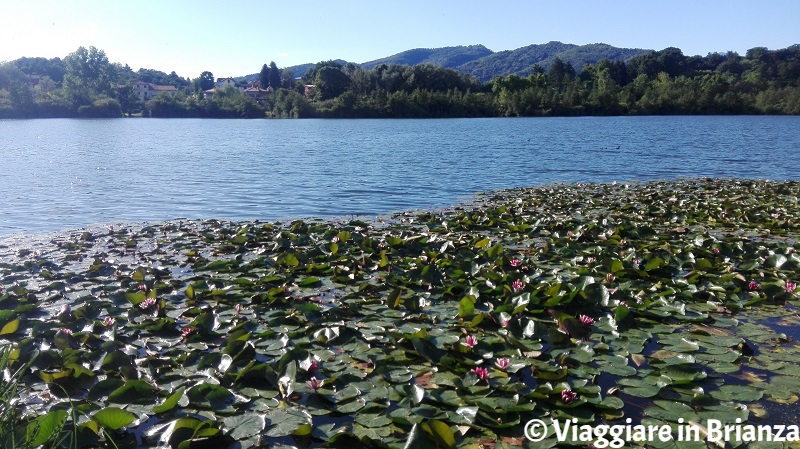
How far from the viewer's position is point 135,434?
3.98 m

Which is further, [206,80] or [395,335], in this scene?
[206,80]

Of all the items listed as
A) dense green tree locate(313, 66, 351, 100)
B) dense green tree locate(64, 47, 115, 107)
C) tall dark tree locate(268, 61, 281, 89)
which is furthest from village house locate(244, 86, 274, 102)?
dense green tree locate(64, 47, 115, 107)

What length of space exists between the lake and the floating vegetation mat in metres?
5.40

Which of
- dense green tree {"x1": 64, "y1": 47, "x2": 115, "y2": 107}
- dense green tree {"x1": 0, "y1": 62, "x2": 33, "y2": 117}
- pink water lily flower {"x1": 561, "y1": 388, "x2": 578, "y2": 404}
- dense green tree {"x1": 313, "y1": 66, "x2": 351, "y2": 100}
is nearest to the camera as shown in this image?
pink water lily flower {"x1": 561, "y1": 388, "x2": 578, "y2": 404}

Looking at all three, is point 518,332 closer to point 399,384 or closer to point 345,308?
point 399,384

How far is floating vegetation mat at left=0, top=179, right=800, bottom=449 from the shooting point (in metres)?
4.07

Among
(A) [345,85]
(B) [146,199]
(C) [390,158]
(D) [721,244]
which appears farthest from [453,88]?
(D) [721,244]

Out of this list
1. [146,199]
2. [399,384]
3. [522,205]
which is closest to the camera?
[399,384]

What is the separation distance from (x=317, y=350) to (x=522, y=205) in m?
9.12

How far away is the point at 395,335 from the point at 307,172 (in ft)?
62.4

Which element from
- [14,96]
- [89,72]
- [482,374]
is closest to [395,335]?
[482,374]

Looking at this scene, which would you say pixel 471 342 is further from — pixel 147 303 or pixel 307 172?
pixel 307 172

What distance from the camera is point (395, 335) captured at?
5371 millimetres

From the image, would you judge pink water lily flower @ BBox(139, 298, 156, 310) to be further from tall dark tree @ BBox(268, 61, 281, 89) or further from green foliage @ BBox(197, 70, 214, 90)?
green foliage @ BBox(197, 70, 214, 90)
